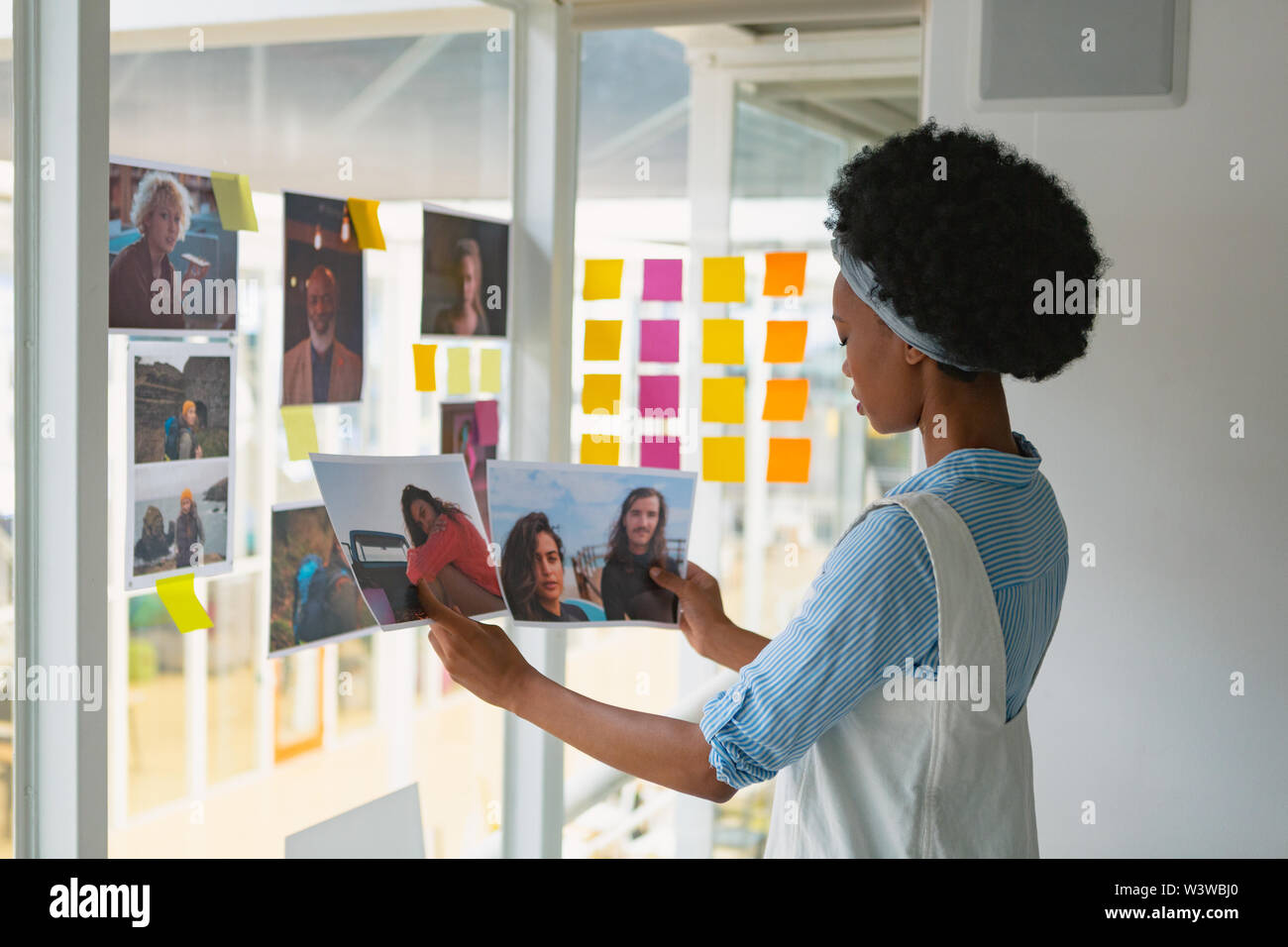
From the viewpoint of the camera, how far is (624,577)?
164cm

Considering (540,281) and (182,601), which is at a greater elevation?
(540,281)

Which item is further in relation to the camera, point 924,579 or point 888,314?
point 888,314

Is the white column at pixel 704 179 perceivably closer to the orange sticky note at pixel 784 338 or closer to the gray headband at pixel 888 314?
the orange sticky note at pixel 784 338

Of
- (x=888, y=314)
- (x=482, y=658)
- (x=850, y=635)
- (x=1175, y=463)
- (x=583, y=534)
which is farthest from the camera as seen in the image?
(x=1175, y=463)

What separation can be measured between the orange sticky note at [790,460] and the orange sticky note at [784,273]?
0.87 feet

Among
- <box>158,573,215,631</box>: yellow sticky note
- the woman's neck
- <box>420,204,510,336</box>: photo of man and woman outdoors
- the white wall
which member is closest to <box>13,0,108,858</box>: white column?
<box>158,573,215,631</box>: yellow sticky note

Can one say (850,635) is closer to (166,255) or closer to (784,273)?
(166,255)

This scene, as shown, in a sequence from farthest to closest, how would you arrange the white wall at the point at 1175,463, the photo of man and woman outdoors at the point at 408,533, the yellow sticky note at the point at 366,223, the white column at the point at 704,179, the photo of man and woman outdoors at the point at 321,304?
the white column at the point at 704,179 → the white wall at the point at 1175,463 → the yellow sticky note at the point at 366,223 → the photo of man and woman outdoors at the point at 321,304 → the photo of man and woman outdoors at the point at 408,533

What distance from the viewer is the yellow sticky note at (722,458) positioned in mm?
2176

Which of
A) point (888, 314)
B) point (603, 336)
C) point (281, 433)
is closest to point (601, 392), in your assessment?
point (603, 336)

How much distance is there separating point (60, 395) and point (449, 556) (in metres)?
0.50

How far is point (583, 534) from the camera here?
162 cm

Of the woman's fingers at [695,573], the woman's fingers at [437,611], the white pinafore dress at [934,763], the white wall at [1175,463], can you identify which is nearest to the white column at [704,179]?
the white wall at [1175,463]

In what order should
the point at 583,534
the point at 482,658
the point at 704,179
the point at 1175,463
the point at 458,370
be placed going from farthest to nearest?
the point at 704,179 < the point at 458,370 < the point at 1175,463 < the point at 583,534 < the point at 482,658
